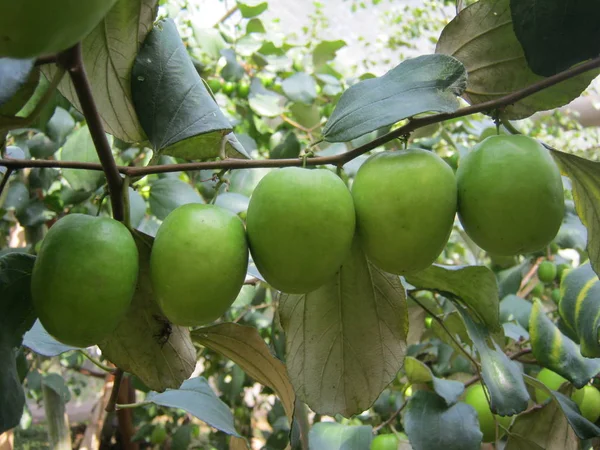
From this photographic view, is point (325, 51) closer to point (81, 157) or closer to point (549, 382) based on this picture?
point (81, 157)

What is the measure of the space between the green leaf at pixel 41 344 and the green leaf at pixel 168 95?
1.02 feet

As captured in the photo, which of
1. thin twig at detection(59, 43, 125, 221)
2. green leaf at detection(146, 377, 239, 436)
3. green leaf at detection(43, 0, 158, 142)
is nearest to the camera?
thin twig at detection(59, 43, 125, 221)

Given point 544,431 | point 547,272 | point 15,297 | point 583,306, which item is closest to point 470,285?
point 583,306

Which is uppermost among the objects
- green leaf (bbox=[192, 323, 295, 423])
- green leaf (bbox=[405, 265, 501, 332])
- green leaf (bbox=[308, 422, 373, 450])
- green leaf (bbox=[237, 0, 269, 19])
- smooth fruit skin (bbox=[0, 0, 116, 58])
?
smooth fruit skin (bbox=[0, 0, 116, 58])

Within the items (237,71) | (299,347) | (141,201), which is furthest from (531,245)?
(237,71)

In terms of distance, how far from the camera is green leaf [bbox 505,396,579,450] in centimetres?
85

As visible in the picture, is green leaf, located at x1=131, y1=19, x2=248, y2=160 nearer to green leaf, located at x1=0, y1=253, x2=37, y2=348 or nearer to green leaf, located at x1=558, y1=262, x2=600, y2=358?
green leaf, located at x1=0, y1=253, x2=37, y2=348

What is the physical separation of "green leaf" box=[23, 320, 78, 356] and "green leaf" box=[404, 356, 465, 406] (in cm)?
52

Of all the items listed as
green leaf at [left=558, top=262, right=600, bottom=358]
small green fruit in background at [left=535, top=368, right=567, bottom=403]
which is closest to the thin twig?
green leaf at [left=558, top=262, right=600, bottom=358]

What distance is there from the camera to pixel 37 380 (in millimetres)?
1317

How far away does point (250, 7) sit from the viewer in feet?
5.15

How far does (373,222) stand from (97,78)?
32 cm

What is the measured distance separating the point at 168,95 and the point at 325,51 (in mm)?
1212

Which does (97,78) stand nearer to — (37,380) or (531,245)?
(531,245)
